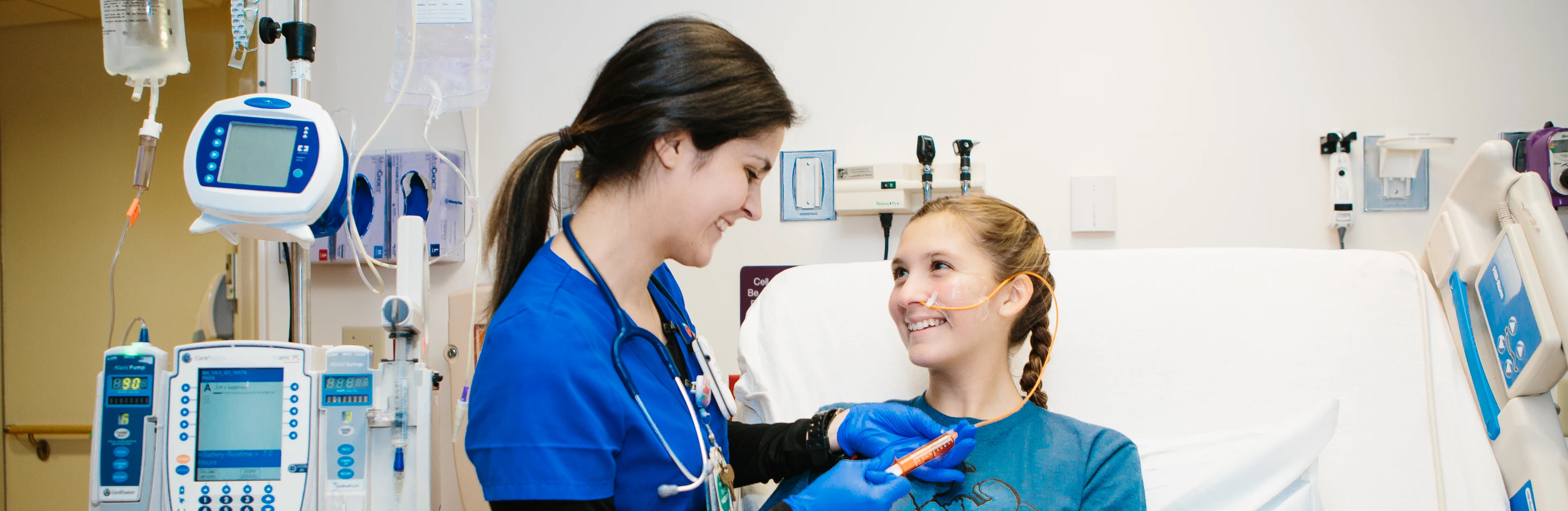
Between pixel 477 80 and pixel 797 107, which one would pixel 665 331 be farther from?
pixel 477 80

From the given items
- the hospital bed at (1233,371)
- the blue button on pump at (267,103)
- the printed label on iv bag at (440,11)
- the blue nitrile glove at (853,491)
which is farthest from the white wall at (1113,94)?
the blue nitrile glove at (853,491)

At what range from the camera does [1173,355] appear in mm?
1554

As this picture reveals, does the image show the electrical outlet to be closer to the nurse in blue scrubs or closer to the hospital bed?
the hospital bed

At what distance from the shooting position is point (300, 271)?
1.68 metres

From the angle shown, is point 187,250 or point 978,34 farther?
point 187,250

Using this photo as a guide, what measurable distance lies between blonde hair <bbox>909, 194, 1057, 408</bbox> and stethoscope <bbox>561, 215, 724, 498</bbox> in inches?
22.0

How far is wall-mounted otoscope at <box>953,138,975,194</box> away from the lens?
2049mm

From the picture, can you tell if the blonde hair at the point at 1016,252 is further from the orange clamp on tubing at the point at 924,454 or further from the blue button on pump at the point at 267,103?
the blue button on pump at the point at 267,103

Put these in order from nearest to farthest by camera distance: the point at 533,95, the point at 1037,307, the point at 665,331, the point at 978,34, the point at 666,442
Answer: the point at 666,442 → the point at 665,331 → the point at 1037,307 → the point at 978,34 → the point at 533,95

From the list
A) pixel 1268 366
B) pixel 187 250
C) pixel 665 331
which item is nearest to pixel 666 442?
pixel 665 331

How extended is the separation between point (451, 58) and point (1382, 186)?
2295 mm

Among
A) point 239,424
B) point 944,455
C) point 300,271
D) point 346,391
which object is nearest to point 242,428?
point 239,424

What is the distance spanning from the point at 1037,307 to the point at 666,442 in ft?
2.58

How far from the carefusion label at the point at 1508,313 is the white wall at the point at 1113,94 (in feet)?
1.78
